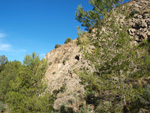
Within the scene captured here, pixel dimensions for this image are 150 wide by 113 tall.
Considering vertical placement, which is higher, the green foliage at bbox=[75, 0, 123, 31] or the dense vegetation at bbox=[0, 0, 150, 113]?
the green foliage at bbox=[75, 0, 123, 31]

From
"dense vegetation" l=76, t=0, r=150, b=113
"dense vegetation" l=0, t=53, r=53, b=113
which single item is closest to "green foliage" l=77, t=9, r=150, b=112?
"dense vegetation" l=76, t=0, r=150, b=113

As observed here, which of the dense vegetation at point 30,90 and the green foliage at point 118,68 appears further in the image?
the dense vegetation at point 30,90

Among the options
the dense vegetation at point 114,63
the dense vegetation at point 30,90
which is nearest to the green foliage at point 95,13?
the dense vegetation at point 114,63

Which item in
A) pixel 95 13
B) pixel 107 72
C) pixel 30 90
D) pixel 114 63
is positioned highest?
pixel 95 13

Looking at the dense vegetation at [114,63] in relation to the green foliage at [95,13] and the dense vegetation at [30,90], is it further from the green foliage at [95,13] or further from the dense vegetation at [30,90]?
the dense vegetation at [30,90]

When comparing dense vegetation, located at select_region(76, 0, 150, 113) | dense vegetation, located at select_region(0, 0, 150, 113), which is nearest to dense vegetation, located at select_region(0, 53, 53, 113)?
dense vegetation, located at select_region(0, 0, 150, 113)

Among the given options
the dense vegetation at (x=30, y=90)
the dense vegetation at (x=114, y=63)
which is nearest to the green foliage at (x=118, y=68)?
the dense vegetation at (x=114, y=63)

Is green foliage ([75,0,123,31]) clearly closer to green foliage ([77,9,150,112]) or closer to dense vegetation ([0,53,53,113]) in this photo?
green foliage ([77,9,150,112])

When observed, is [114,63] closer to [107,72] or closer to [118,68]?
[118,68]

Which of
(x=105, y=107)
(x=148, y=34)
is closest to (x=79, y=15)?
(x=105, y=107)

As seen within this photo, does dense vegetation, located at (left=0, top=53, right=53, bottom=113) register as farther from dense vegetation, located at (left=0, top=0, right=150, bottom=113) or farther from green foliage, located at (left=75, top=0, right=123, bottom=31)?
green foliage, located at (left=75, top=0, right=123, bottom=31)

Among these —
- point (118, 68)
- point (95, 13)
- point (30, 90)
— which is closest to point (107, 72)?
point (118, 68)

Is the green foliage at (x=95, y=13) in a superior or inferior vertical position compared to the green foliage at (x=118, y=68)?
superior

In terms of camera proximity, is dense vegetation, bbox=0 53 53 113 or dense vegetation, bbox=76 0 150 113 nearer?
dense vegetation, bbox=76 0 150 113
